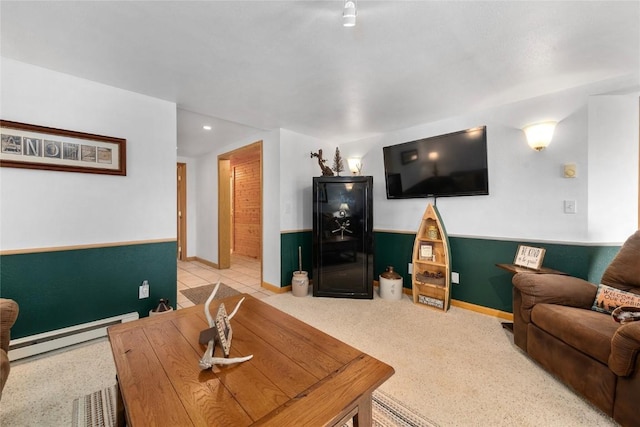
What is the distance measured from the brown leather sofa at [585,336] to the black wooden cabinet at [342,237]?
5.52 ft

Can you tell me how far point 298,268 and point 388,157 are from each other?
2.04 m

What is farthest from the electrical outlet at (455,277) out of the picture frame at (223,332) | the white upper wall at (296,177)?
the picture frame at (223,332)

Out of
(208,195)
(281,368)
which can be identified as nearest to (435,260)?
(281,368)

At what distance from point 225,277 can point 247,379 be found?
3.66 metres

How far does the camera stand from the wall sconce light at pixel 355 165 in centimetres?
390

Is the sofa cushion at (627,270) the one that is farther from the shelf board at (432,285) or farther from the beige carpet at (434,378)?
the shelf board at (432,285)

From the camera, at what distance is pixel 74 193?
2.17 m

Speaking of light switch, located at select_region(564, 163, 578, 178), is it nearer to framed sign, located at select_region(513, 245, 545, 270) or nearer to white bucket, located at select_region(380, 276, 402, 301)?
framed sign, located at select_region(513, 245, 545, 270)

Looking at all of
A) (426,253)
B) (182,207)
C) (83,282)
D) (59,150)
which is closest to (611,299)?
(426,253)

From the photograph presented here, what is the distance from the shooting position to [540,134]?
238 cm

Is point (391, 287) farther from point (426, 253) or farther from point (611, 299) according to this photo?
point (611, 299)

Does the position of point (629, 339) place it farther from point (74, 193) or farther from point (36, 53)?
point (36, 53)

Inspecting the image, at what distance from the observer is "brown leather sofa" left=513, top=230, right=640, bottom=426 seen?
1.30 metres

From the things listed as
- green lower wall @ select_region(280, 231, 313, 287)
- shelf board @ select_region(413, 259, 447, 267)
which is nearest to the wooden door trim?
green lower wall @ select_region(280, 231, 313, 287)
